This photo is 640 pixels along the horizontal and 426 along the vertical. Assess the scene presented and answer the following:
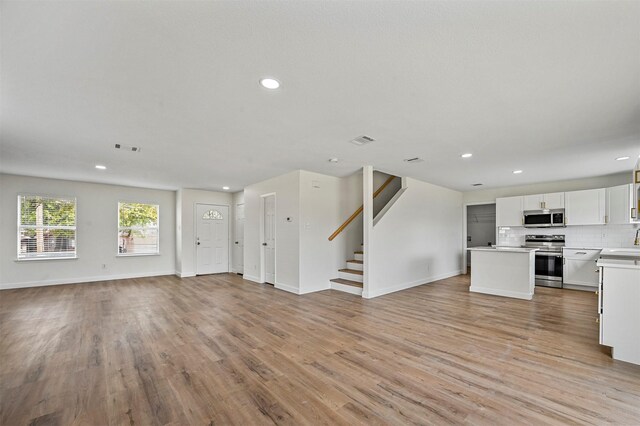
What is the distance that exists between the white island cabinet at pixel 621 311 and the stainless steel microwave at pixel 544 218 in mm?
4224

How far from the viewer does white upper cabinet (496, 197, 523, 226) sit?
695 centimetres

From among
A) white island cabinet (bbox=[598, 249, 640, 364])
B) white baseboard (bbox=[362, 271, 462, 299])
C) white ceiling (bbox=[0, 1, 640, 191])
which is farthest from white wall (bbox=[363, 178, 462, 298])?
white island cabinet (bbox=[598, 249, 640, 364])

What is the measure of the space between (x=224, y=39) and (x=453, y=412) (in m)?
2.92

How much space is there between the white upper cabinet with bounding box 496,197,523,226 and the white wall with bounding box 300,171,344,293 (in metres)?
4.17

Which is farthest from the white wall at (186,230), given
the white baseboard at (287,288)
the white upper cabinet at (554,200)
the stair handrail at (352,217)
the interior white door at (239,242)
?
the white upper cabinet at (554,200)

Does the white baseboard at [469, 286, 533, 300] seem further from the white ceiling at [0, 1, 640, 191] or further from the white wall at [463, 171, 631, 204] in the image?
the white wall at [463, 171, 631, 204]

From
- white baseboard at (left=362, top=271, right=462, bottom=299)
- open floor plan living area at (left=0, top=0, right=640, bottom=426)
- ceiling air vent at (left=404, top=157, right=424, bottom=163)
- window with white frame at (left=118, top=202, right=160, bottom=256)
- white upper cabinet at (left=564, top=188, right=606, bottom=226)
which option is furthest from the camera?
window with white frame at (left=118, top=202, right=160, bottom=256)

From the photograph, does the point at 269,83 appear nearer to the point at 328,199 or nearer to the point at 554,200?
the point at 328,199

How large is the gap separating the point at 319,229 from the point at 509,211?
4.92 metres

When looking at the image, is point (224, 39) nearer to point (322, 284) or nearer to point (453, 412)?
point (453, 412)

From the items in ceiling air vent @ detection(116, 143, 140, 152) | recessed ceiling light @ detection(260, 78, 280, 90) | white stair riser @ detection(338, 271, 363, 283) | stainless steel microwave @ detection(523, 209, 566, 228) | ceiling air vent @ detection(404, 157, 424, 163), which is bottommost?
white stair riser @ detection(338, 271, 363, 283)

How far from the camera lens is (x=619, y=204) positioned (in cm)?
566

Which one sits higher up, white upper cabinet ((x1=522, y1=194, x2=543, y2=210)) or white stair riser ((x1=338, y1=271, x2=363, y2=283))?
white upper cabinet ((x1=522, y1=194, x2=543, y2=210))

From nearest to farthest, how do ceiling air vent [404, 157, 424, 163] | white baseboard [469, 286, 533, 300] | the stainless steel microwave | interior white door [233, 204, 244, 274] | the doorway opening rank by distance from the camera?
ceiling air vent [404, 157, 424, 163]
white baseboard [469, 286, 533, 300]
the stainless steel microwave
interior white door [233, 204, 244, 274]
the doorway opening
